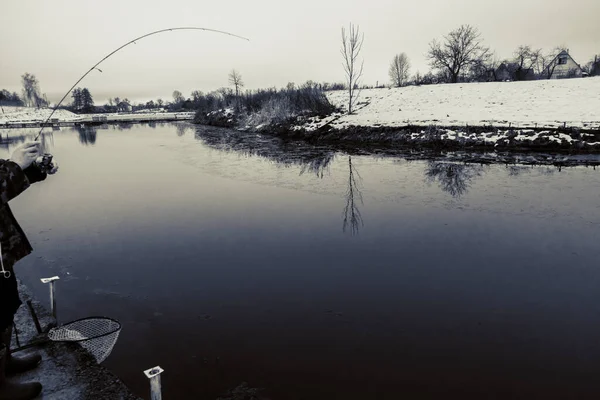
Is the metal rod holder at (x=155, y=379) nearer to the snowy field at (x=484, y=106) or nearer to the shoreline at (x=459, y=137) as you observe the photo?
the shoreline at (x=459, y=137)

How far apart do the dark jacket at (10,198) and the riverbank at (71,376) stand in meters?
1.38

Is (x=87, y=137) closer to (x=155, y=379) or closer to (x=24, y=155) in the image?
(x=24, y=155)

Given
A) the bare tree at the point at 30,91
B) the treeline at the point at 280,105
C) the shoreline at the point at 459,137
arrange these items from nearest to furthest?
the shoreline at the point at 459,137, the treeline at the point at 280,105, the bare tree at the point at 30,91

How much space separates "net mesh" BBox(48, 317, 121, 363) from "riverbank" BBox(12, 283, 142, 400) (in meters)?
0.10

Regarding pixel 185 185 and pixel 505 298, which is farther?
pixel 185 185

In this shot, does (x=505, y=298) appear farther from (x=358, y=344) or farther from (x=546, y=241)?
(x=546, y=241)

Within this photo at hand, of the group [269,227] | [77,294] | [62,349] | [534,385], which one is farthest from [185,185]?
[534,385]

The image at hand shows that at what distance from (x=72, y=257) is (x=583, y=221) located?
12183 millimetres

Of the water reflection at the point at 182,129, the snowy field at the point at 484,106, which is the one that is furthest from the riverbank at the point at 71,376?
the water reflection at the point at 182,129

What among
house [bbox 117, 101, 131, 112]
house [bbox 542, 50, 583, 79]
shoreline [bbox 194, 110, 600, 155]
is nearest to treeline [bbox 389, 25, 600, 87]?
house [bbox 542, 50, 583, 79]

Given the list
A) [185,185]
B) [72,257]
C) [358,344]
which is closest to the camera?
[358,344]

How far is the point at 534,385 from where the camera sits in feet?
13.8

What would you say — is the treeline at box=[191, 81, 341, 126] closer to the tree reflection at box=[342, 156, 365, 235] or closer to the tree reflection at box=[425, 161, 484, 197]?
the tree reflection at box=[425, 161, 484, 197]

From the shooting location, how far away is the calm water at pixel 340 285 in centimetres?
446
